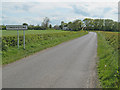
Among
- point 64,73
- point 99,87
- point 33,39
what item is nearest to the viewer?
point 99,87

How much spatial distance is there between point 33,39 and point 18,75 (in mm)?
12289

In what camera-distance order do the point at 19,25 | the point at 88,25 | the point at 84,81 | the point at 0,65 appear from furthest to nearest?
the point at 88,25 < the point at 19,25 < the point at 0,65 < the point at 84,81

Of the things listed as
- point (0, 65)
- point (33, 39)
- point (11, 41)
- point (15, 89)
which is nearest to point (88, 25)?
point (33, 39)

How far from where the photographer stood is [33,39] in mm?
18484

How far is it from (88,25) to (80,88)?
30.0 meters

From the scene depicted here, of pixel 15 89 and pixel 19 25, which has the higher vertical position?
pixel 19 25

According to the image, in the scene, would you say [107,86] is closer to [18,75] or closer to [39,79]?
[39,79]

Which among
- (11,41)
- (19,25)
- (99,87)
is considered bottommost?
(99,87)

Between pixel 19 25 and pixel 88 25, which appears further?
pixel 88 25

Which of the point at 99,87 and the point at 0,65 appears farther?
the point at 0,65

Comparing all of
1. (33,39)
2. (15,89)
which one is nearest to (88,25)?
(33,39)

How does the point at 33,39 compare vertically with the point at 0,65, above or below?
above

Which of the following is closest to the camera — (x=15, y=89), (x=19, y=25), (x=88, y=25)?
(x=15, y=89)

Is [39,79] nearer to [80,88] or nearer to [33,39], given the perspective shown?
[80,88]
